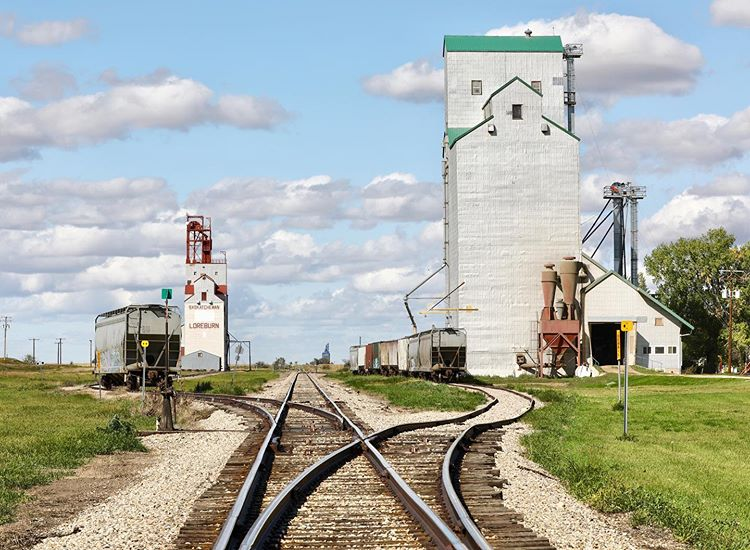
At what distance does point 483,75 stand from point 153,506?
82520 mm

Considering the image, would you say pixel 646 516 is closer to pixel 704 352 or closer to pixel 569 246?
pixel 569 246

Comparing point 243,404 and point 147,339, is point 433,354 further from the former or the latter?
point 243,404

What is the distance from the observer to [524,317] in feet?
276

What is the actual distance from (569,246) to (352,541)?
246ft

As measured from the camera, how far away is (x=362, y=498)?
13727mm

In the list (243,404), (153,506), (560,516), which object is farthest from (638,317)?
(153,506)

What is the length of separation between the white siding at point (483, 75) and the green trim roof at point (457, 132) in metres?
0.61

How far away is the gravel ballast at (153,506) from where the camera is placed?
37.4 feet

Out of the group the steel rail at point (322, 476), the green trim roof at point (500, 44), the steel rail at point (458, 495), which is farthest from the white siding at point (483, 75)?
the steel rail at point (322, 476)

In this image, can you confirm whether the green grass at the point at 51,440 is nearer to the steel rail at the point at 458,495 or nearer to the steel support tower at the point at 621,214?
the steel rail at the point at 458,495

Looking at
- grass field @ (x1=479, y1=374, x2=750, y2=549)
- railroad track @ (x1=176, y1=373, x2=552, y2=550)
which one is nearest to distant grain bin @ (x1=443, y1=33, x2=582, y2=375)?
grass field @ (x1=479, y1=374, x2=750, y2=549)

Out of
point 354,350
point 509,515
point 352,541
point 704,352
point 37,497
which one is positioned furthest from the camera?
point 354,350

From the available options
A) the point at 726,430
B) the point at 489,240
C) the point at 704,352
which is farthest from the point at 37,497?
the point at 704,352

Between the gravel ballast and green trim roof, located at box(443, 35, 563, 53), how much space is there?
74.9 metres
